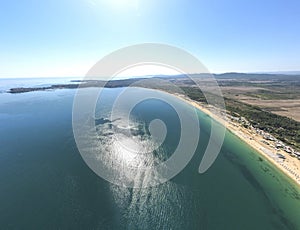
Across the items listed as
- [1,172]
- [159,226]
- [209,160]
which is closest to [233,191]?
[209,160]

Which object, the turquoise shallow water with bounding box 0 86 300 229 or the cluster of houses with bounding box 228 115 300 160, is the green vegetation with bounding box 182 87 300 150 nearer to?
the cluster of houses with bounding box 228 115 300 160

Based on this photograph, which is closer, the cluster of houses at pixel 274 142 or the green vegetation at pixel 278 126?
the cluster of houses at pixel 274 142

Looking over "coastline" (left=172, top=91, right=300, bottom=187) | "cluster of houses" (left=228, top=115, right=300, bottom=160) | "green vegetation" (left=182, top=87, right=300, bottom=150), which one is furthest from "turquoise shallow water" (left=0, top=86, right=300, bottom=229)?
"green vegetation" (left=182, top=87, right=300, bottom=150)

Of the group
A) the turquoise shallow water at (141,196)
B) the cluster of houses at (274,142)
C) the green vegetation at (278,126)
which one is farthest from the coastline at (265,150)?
the green vegetation at (278,126)

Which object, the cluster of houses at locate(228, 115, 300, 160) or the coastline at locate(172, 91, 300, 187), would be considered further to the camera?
the cluster of houses at locate(228, 115, 300, 160)

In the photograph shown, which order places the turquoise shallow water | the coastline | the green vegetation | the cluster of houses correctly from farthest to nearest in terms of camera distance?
1. the green vegetation
2. the cluster of houses
3. the coastline
4. the turquoise shallow water

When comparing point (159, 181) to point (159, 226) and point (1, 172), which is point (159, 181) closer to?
point (159, 226)

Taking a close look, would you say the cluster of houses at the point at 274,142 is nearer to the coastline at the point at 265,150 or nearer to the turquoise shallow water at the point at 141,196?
the coastline at the point at 265,150

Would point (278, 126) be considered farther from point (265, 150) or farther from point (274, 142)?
point (265, 150)
